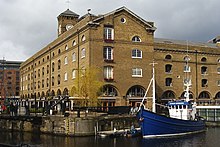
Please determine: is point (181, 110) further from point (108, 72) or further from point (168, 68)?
point (168, 68)

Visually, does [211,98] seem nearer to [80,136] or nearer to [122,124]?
[122,124]

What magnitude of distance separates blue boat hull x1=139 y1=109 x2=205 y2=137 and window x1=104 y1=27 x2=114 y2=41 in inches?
775

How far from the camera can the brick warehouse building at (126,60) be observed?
5524 cm

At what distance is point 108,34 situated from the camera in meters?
56.3

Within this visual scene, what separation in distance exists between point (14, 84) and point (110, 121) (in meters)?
120

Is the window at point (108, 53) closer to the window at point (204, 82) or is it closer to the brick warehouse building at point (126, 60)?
the brick warehouse building at point (126, 60)

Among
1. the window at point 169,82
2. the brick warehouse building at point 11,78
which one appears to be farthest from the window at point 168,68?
the brick warehouse building at point 11,78

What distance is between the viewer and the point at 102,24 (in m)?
55.7

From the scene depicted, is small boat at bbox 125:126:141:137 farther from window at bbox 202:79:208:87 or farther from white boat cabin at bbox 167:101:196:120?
window at bbox 202:79:208:87

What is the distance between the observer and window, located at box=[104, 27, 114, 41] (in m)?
56.1

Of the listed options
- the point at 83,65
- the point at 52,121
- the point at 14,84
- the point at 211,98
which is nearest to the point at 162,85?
the point at 211,98

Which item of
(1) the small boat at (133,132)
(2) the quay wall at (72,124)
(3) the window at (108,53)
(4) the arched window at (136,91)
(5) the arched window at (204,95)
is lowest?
(1) the small boat at (133,132)

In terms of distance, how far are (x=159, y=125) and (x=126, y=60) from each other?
1895 cm

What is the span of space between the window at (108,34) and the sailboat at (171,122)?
16.1 metres
